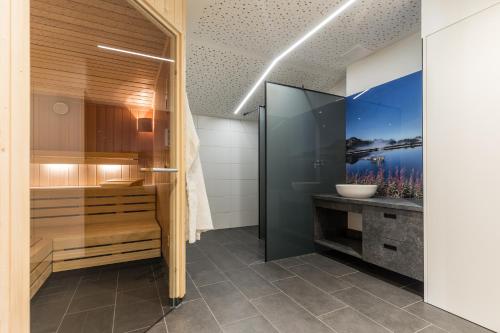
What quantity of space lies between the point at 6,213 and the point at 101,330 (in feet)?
3.78

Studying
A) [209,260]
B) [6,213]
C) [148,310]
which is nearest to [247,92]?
[209,260]

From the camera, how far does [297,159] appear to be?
3.05 meters

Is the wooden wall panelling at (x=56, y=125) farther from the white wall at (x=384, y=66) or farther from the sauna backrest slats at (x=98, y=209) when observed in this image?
the white wall at (x=384, y=66)

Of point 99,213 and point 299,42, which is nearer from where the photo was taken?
point 299,42

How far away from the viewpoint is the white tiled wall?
193 inches

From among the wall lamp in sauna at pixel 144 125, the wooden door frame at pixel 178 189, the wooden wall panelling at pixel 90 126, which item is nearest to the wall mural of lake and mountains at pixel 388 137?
the wooden door frame at pixel 178 189

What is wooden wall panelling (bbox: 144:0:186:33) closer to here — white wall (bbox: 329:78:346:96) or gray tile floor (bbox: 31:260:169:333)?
gray tile floor (bbox: 31:260:169:333)

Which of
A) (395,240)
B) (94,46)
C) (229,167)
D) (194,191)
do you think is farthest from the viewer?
(229,167)

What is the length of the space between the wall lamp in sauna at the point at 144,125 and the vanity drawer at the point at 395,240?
2461 mm

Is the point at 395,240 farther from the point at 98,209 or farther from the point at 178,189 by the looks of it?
the point at 98,209

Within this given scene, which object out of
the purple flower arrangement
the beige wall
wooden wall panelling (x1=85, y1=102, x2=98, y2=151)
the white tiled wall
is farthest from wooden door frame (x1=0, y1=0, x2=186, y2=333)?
the white tiled wall

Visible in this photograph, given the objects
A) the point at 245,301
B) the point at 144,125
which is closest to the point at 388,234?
the point at 245,301

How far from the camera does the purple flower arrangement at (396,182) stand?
2.44m

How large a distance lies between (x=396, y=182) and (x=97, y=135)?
339 cm
